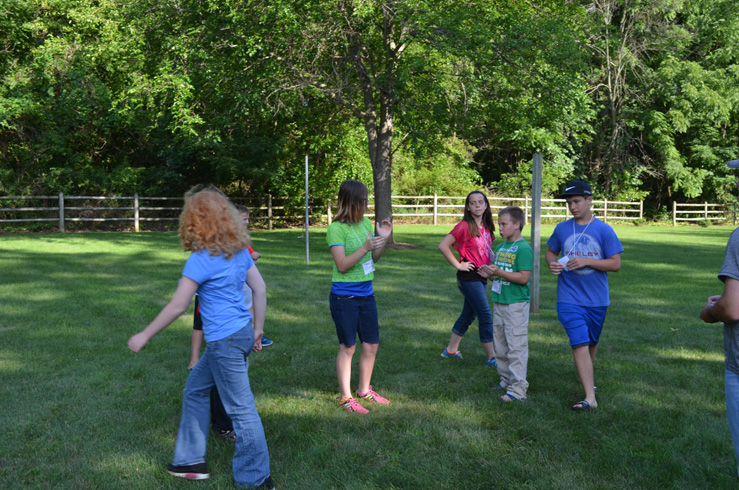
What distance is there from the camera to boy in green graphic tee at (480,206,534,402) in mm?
5016

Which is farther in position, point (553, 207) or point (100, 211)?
point (553, 207)

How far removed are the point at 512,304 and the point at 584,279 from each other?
62cm

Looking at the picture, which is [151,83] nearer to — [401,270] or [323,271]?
[323,271]

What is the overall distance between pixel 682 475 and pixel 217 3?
15031mm

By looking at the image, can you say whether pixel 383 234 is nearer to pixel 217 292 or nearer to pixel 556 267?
pixel 217 292

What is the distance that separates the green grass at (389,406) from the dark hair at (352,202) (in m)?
1.47

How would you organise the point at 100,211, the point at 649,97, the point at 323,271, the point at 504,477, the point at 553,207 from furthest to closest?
the point at 649,97
the point at 553,207
the point at 100,211
the point at 323,271
the point at 504,477

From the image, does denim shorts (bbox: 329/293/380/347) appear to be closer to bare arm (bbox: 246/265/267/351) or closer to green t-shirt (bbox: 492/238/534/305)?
bare arm (bbox: 246/265/267/351)

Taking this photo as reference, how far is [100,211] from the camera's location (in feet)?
85.3

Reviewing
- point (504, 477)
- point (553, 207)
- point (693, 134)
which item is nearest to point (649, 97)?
point (693, 134)

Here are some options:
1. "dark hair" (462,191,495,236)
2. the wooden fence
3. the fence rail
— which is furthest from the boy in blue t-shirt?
the wooden fence

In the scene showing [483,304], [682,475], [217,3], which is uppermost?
[217,3]

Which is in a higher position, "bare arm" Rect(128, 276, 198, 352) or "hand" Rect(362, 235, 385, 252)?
"hand" Rect(362, 235, 385, 252)

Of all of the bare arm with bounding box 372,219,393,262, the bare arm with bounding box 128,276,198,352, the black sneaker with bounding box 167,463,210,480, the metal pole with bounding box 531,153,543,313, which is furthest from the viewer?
the metal pole with bounding box 531,153,543,313
